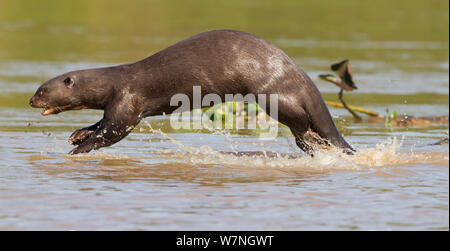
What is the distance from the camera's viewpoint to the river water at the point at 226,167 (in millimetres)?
5078

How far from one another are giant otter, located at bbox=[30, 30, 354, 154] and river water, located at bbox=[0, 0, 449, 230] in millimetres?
245

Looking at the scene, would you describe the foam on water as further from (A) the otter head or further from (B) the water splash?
(A) the otter head

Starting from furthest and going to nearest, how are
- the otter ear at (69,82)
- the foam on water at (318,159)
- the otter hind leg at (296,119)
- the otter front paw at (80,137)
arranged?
1. the otter front paw at (80,137)
2. the otter ear at (69,82)
3. the otter hind leg at (296,119)
4. the foam on water at (318,159)

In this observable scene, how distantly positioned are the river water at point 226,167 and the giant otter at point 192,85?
9.6 inches

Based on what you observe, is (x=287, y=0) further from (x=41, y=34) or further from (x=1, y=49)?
(x=1, y=49)

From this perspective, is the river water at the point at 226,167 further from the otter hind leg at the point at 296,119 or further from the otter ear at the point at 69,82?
the otter ear at the point at 69,82

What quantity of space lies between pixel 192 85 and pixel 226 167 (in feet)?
2.51

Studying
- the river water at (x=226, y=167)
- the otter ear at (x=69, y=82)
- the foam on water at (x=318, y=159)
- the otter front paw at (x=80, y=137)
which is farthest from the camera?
the otter front paw at (x=80, y=137)

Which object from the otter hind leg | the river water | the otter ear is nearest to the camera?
the river water

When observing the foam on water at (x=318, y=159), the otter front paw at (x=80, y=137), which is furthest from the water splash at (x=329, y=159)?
the otter front paw at (x=80, y=137)

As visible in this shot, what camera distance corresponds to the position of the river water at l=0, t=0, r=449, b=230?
5078 mm

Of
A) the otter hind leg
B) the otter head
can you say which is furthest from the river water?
the otter head
